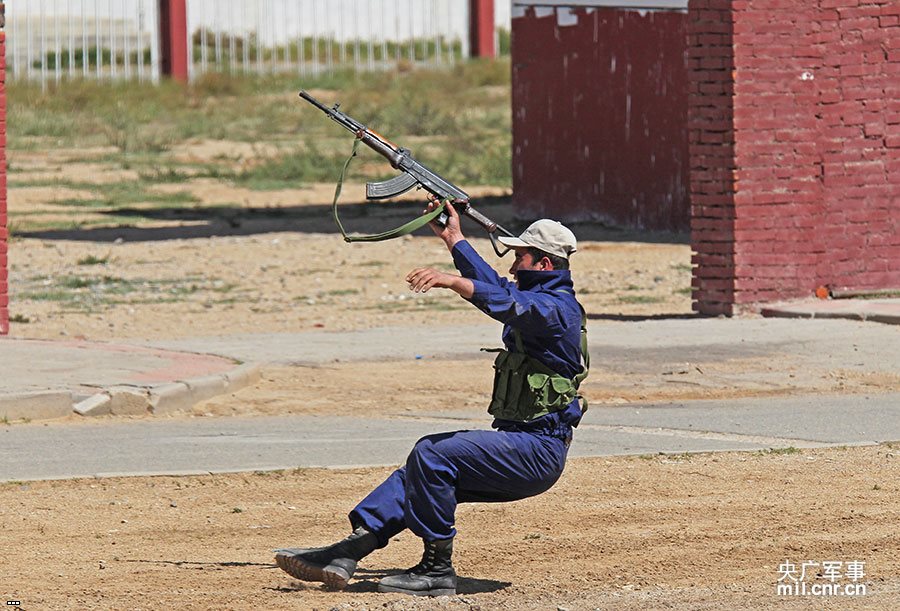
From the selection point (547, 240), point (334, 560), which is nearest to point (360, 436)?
point (334, 560)

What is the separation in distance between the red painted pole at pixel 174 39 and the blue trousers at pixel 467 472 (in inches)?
1520

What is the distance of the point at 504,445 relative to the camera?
24.0 ft

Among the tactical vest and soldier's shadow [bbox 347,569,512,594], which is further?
soldier's shadow [bbox 347,569,512,594]

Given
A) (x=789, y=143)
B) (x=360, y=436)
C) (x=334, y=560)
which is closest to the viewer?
(x=334, y=560)

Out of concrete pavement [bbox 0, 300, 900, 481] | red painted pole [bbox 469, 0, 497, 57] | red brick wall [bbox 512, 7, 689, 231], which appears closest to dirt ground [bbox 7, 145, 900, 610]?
concrete pavement [bbox 0, 300, 900, 481]

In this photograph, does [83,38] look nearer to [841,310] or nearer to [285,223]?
[285,223]

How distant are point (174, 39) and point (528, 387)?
38.8 metres

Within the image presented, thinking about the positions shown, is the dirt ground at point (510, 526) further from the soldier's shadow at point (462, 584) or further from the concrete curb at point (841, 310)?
the concrete curb at point (841, 310)

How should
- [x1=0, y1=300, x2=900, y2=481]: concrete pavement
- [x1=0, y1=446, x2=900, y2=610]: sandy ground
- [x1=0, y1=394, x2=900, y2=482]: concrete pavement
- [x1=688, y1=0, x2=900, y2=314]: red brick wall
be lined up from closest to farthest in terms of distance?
[x1=0, y1=446, x2=900, y2=610]: sandy ground, [x1=0, y1=394, x2=900, y2=482]: concrete pavement, [x1=0, y1=300, x2=900, y2=481]: concrete pavement, [x1=688, y1=0, x2=900, y2=314]: red brick wall

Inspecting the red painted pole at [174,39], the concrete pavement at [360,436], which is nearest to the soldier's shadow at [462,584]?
the concrete pavement at [360,436]

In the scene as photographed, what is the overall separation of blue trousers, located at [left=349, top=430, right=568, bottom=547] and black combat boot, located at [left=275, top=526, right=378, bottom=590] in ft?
0.20

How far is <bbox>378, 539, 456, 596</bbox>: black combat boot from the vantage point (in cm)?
739

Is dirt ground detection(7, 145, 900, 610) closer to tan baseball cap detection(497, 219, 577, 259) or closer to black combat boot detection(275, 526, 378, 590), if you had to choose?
black combat boot detection(275, 526, 378, 590)

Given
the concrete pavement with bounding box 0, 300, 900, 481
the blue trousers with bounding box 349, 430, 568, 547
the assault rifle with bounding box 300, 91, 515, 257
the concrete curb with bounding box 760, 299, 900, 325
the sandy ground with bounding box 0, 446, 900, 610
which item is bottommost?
the concrete curb with bounding box 760, 299, 900, 325
